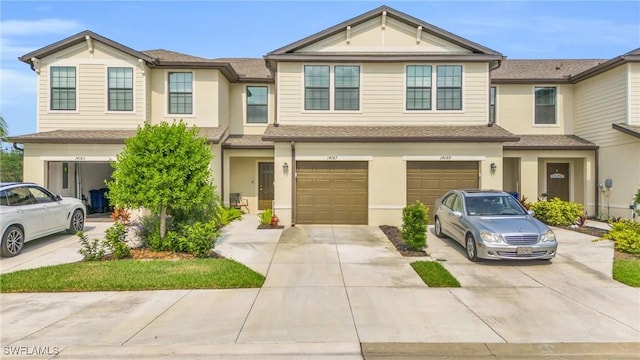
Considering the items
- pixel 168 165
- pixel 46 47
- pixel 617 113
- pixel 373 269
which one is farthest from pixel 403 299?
pixel 46 47

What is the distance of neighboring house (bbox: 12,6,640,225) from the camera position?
47.1 ft

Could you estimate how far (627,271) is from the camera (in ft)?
26.9

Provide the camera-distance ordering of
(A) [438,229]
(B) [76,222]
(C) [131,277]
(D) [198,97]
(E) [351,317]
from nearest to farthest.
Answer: (E) [351,317]
(C) [131,277]
(B) [76,222]
(A) [438,229]
(D) [198,97]

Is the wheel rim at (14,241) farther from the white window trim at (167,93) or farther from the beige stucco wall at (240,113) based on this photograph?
the beige stucco wall at (240,113)

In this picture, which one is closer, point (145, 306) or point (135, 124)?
point (145, 306)

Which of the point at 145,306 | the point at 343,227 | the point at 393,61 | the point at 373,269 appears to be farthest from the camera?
the point at 393,61

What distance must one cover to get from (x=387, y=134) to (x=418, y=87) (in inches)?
101

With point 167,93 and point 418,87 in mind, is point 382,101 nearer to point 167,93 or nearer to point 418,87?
point 418,87

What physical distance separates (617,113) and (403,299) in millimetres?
14317

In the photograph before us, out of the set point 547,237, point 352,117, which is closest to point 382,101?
point 352,117

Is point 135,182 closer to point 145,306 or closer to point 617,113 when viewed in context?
point 145,306

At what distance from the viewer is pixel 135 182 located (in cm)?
923

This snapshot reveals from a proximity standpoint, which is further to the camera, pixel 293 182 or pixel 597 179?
pixel 597 179

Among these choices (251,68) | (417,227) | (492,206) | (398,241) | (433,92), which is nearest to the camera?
(417,227)
